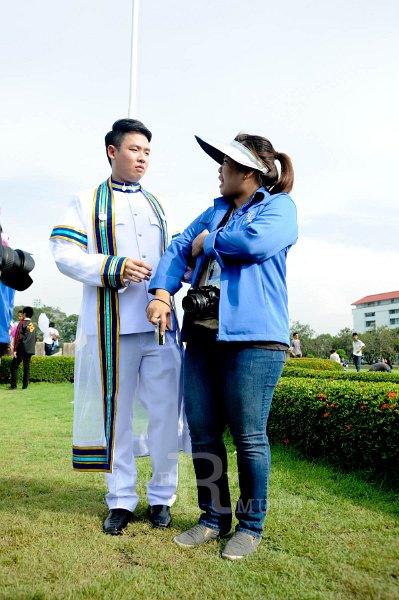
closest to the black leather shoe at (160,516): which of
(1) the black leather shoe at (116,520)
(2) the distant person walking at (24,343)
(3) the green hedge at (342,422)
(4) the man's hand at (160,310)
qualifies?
(1) the black leather shoe at (116,520)

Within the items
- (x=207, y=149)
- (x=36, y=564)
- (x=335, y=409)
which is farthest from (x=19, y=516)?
(x=335, y=409)

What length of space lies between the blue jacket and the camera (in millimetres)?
68

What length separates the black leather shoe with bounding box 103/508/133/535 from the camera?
301 cm

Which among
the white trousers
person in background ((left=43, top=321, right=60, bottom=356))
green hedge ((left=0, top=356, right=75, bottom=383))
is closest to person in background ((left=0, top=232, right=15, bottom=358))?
the white trousers

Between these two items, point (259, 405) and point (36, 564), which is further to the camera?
point (259, 405)

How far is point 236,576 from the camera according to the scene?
2441mm

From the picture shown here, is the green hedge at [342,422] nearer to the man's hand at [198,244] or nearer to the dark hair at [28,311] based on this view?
the man's hand at [198,244]

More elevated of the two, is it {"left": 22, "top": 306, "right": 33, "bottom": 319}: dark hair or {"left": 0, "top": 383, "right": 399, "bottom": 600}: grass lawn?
{"left": 22, "top": 306, "right": 33, "bottom": 319}: dark hair

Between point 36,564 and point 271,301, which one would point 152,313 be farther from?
point 36,564

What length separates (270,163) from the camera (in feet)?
9.77

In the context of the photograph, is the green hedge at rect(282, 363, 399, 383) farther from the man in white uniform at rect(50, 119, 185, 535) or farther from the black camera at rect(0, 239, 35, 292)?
the black camera at rect(0, 239, 35, 292)

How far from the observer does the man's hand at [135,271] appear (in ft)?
10.2

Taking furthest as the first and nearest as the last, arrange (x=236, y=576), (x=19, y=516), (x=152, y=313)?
1. (x=19, y=516)
2. (x=152, y=313)
3. (x=236, y=576)

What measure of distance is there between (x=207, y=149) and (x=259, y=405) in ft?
4.67
